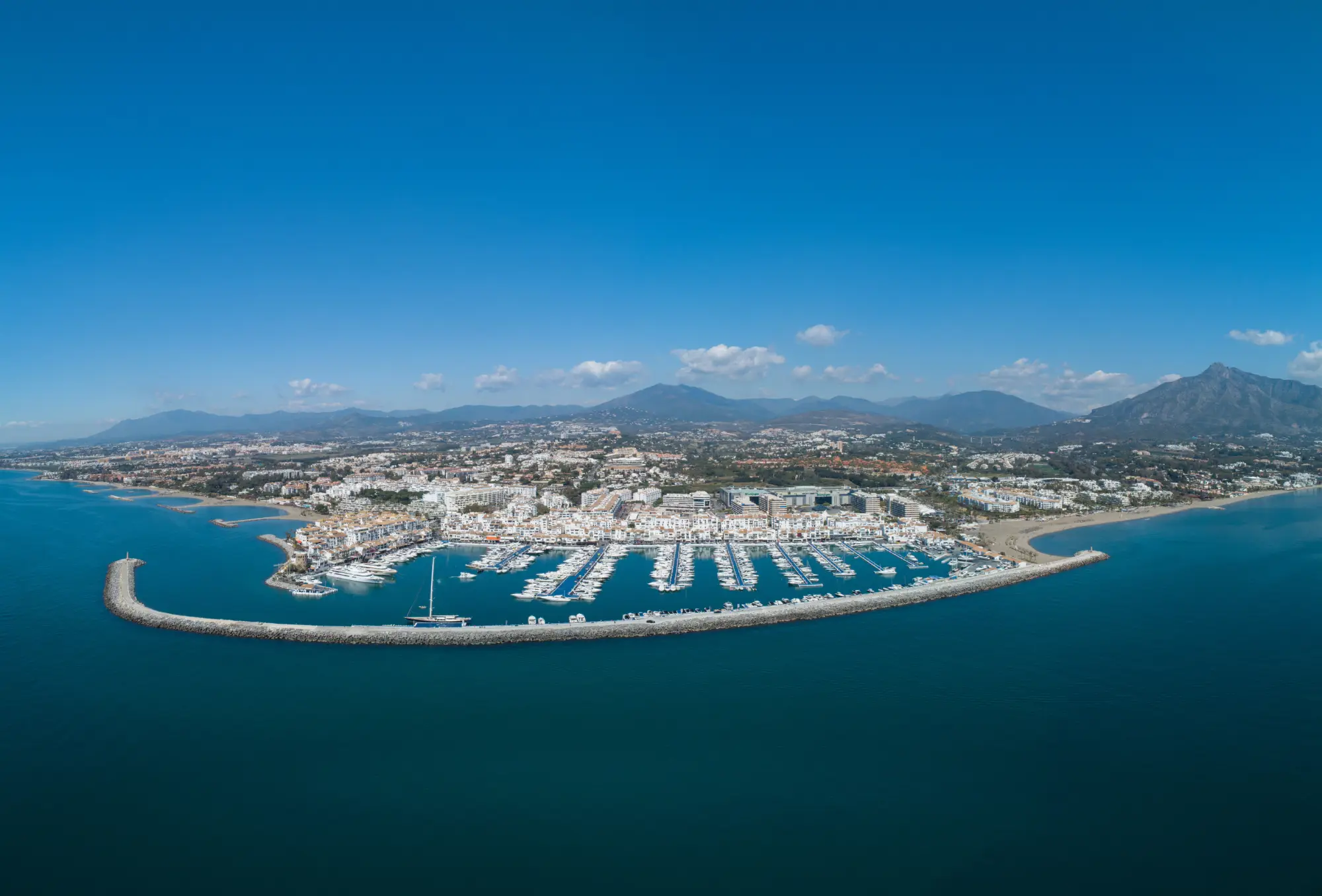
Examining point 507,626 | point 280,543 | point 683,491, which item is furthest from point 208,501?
point 507,626

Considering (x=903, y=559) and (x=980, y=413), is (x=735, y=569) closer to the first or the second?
(x=903, y=559)

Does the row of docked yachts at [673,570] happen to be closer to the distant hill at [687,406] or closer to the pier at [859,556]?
the pier at [859,556]

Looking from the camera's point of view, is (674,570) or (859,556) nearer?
(674,570)

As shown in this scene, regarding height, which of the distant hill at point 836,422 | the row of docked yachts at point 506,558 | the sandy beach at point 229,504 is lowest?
the row of docked yachts at point 506,558

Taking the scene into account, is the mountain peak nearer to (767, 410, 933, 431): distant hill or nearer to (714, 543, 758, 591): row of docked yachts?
(767, 410, 933, 431): distant hill

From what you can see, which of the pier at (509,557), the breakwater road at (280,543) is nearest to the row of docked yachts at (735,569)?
the pier at (509,557)

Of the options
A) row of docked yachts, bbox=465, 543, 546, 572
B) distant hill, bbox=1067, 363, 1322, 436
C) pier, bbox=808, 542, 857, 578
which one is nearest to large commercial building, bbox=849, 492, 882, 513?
pier, bbox=808, 542, 857, 578
